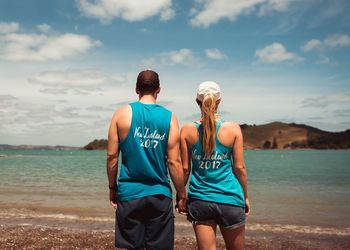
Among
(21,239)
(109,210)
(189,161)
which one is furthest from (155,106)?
(109,210)

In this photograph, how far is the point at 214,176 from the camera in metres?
4.16

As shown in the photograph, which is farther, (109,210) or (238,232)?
(109,210)

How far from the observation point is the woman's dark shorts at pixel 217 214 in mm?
4070

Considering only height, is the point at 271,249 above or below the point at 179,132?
below

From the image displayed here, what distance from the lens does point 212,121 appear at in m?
4.05

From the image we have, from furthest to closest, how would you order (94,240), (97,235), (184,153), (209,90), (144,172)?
(97,235), (94,240), (184,153), (209,90), (144,172)

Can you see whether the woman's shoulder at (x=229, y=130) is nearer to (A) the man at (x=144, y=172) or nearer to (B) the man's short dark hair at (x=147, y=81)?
(A) the man at (x=144, y=172)

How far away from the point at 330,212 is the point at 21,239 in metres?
12.2

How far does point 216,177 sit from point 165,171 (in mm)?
596

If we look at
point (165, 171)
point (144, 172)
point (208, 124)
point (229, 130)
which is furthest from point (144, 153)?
point (229, 130)

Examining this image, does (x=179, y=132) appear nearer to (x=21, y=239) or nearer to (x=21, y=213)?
(x=21, y=239)

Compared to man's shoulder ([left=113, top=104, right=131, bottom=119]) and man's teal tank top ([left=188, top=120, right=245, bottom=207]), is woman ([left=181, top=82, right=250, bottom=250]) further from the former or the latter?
man's shoulder ([left=113, top=104, right=131, bottom=119])

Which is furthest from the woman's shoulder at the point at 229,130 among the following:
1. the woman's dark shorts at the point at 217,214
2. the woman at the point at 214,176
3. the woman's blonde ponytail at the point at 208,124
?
the woman's dark shorts at the point at 217,214

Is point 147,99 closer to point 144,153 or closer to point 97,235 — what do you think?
point 144,153
